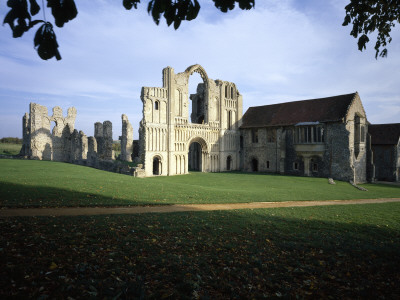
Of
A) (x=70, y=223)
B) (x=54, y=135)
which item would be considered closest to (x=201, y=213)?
(x=70, y=223)

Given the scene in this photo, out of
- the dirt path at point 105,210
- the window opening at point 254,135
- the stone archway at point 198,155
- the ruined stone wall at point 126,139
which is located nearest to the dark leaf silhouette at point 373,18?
the dirt path at point 105,210

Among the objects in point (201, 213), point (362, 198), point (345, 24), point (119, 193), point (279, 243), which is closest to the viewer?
point (345, 24)

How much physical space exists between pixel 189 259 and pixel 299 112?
35.1 m

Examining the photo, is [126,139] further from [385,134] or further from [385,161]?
[385,134]

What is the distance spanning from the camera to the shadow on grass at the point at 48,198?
1134cm

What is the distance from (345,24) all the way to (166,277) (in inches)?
289

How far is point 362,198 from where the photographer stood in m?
19.6

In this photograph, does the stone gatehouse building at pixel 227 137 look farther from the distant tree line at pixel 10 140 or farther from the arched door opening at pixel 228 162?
the distant tree line at pixel 10 140

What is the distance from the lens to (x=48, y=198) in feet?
40.7

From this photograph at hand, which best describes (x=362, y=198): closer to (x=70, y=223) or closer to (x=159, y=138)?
(x=70, y=223)

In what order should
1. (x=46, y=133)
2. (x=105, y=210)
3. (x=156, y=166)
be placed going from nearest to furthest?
(x=105, y=210), (x=156, y=166), (x=46, y=133)

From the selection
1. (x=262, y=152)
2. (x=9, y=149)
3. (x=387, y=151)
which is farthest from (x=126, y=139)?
(x=387, y=151)

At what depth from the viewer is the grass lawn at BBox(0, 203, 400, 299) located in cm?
460

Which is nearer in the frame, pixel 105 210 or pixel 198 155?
pixel 105 210
